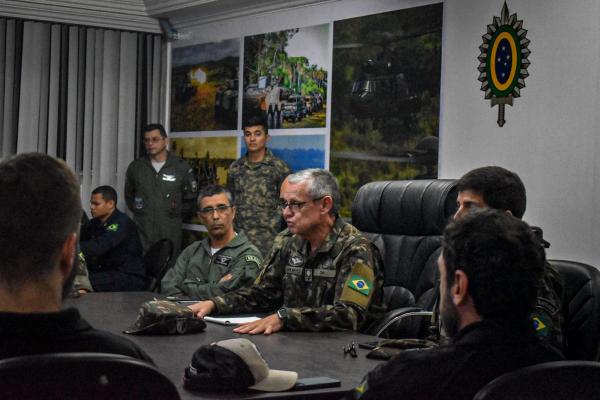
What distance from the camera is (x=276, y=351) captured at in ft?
9.19

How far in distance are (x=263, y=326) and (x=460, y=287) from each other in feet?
4.52

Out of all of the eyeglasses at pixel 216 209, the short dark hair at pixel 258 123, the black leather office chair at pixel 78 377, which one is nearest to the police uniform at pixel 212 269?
the eyeglasses at pixel 216 209

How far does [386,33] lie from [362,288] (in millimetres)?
3067

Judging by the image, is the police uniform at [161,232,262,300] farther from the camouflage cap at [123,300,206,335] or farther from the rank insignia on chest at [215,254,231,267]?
the camouflage cap at [123,300,206,335]

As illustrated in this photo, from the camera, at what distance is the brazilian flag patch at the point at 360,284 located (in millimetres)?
3451

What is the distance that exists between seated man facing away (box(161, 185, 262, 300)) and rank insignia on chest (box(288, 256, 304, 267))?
0.84 metres

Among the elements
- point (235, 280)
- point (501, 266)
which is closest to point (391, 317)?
point (235, 280)

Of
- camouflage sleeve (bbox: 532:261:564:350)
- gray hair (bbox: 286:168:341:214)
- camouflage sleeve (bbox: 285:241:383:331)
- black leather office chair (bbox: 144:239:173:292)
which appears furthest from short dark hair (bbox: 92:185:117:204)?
camouflage sleeve (bbox: 532:261:564:350)

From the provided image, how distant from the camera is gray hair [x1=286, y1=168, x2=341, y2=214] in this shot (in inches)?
Result: 149

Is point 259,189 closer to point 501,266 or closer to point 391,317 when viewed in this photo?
point 391,317

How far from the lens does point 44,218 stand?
156 cm

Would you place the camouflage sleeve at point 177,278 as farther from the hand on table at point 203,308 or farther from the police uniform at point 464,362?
the police uniform at point 464,362

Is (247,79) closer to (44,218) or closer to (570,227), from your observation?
(570,227)

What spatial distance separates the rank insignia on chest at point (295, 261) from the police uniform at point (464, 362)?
1884 mm
